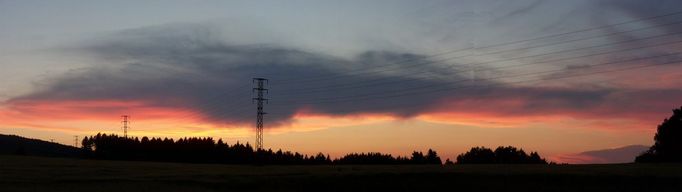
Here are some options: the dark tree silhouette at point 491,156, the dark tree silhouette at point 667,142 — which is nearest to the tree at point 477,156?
the dark tree silhouette at point 491,156

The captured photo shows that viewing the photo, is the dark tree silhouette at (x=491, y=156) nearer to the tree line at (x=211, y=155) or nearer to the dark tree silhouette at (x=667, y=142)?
the tree line at (x=211, y=155)

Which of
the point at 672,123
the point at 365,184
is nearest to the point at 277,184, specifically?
the point at 365,184

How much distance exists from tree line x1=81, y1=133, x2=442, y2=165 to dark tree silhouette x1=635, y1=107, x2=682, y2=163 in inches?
1911

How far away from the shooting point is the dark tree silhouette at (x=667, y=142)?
12281cm

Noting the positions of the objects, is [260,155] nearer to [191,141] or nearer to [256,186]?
[191,141]

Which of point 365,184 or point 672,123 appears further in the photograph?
point 672,123

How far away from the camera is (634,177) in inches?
2050

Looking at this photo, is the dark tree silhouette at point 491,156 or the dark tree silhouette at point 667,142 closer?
the dark tree silhouette at point 667,142

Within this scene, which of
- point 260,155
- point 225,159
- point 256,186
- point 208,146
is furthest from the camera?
point 208,146

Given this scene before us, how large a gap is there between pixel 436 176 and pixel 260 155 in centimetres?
9887

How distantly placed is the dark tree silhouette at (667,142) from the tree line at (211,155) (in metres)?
48.5

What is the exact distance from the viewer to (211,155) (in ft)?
581

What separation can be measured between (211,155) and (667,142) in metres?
101

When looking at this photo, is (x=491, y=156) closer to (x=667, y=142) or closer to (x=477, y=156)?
(x=477, y=156)
